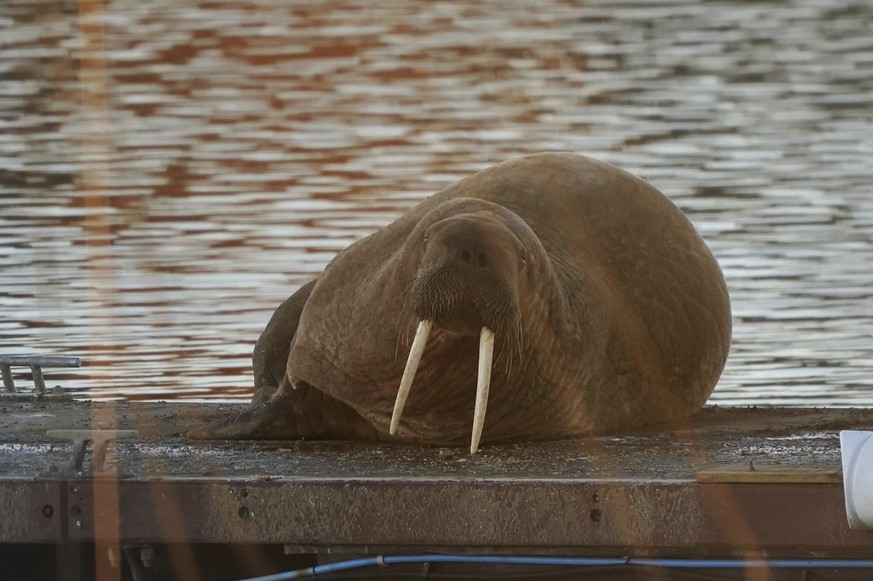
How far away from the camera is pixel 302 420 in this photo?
5992mm

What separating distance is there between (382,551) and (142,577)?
2.10ft

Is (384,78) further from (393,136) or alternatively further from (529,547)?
(529,547)

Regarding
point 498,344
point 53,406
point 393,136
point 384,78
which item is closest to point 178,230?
point 393,136

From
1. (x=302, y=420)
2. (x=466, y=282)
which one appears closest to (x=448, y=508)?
(x=466, y=282)

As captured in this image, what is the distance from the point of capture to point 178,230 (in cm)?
A: 1235

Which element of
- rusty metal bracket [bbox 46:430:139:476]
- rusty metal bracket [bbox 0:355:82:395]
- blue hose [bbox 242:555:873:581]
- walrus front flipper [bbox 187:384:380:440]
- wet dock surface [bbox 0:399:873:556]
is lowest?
rusty metal bracket [bbox 0:355:82:395]

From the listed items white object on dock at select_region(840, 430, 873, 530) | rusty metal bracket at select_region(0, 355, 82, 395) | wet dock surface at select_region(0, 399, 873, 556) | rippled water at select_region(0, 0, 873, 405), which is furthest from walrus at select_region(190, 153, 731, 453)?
rippled water at select_region(0, 0, 873, 405)

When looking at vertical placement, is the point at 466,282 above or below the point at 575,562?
above

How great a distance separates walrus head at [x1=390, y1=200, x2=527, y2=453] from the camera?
5109 mm

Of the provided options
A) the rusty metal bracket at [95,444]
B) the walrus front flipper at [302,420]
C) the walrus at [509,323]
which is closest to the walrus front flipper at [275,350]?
the walrus at [509,323]

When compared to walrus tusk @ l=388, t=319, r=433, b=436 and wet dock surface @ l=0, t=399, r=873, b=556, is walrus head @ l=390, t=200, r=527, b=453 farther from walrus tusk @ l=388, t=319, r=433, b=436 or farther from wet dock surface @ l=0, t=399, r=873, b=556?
wet dock surface @ l=0, t=399, r=873, b=556

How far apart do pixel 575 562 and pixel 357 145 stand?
10112 millimetres

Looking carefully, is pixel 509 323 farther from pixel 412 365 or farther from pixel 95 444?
pixel 95 444

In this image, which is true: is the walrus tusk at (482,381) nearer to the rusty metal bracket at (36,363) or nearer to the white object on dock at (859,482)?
the white object on dock at (859,482)
